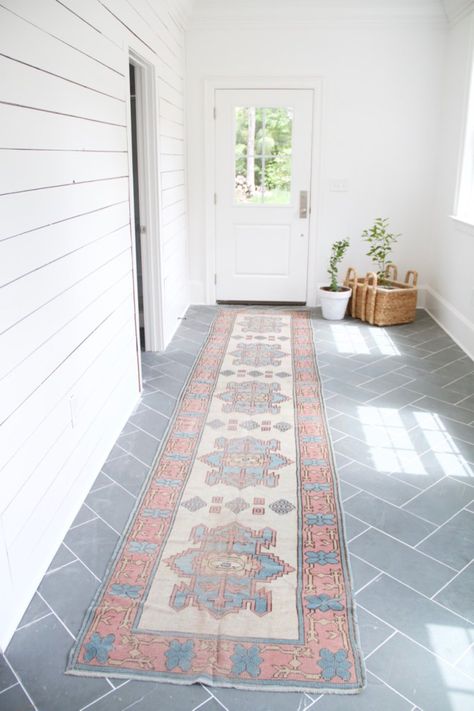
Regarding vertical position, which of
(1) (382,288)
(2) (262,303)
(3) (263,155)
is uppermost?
(3) (263,155)

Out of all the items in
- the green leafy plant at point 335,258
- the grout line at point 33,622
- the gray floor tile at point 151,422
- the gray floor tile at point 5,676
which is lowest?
the gray floor tile at point 5,676

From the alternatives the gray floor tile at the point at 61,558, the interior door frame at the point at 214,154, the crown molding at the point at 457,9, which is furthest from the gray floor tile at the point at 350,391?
the crown molding at the point at 457,9

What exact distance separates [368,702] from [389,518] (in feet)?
3.05

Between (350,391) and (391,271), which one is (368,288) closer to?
(391,271)

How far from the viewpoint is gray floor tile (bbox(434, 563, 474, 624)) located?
2.03 metres

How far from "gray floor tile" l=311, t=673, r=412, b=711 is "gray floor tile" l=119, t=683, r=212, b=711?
0.32 metres

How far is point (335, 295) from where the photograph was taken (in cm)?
539

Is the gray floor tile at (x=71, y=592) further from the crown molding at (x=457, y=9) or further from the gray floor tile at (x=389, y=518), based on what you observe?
the crown molding at (x=457, y=9)

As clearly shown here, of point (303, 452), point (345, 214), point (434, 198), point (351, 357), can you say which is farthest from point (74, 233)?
point (434, 198)

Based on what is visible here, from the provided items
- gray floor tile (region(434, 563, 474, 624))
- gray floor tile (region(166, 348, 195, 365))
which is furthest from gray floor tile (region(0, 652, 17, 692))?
gray floor tile (region(166, 348, 195, 365))

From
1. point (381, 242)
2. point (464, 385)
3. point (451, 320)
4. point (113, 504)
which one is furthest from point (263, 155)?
point (113, 504)

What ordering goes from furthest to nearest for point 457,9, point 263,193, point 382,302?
point 263,193 < point 382,302 < point 457,9

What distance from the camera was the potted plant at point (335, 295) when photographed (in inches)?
213

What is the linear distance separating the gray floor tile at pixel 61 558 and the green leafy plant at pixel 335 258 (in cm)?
377
